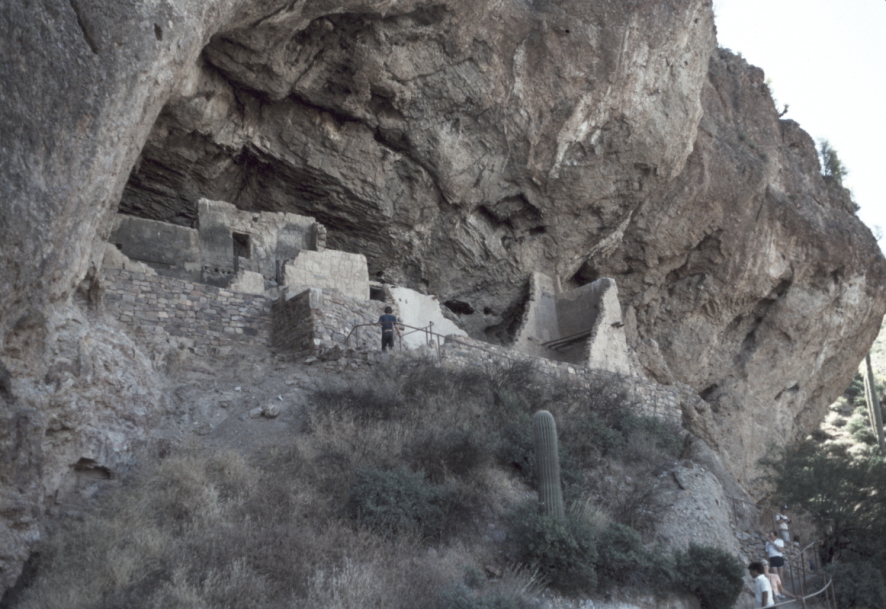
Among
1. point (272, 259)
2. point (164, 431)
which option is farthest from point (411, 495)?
point (272, 259)

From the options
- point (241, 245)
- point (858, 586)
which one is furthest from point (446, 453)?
point (241, 245)

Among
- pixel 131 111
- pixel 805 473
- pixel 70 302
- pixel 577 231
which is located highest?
pixel 577 231

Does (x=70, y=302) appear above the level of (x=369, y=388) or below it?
above

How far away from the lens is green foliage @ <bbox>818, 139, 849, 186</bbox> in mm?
25438

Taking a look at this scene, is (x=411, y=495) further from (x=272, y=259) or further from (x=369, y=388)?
(x=272, y=259)

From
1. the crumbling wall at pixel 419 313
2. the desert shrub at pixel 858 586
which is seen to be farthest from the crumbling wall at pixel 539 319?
the desert shrub at pixel 858 586

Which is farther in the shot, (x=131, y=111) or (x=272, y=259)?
(x=272, y=259)

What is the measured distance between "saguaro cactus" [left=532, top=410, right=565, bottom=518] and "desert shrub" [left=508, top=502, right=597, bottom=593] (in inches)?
8.4

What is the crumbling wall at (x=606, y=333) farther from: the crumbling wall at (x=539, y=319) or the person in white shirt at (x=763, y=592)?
the person in white shirt at (x=763, y=592)

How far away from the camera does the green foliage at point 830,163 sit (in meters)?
25.4

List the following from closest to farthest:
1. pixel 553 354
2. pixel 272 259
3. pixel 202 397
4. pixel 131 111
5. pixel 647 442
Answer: pixel 131 111, pixel 202 397, pixel 647 442, pixel 272 259, pixel 553 354

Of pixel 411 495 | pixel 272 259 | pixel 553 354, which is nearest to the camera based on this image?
pixel 411 495

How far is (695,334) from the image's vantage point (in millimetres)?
21062

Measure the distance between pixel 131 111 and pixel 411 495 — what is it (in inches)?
193
